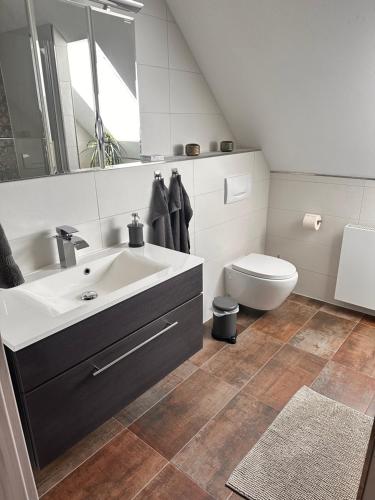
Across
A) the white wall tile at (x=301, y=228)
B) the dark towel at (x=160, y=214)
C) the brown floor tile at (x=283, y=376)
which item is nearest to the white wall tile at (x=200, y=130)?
the dark towel at (x=160, y=214)

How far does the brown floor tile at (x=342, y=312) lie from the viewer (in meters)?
2.73

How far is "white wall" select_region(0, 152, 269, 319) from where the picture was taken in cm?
146

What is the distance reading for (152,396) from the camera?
196 cm

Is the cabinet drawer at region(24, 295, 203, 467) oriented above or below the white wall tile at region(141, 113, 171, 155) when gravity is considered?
below

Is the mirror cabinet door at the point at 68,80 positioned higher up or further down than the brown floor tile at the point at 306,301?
higher up

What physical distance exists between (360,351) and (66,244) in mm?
1964

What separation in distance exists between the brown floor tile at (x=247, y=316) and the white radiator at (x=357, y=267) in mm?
659

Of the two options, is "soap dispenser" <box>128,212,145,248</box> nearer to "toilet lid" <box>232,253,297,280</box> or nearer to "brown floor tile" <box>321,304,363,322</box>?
"toilet lid" <box>232,253,297,280</box>

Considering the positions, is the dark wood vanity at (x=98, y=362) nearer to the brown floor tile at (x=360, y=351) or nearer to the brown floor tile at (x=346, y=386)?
the brown floor tile at (x=346, y=386)

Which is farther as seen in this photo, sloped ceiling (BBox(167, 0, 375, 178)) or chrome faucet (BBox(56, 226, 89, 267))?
sloped ceiling (BBox(167, 0, 375, 178))

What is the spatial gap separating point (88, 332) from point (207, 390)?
3.37 ft

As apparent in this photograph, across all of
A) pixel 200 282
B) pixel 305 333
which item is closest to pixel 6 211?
pixel 200 282

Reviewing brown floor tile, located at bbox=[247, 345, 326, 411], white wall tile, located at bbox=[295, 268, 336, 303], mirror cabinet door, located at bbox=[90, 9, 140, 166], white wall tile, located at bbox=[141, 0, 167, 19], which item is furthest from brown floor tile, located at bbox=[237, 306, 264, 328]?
white wall tile, located at bbox=[141, 0, 167, 19]

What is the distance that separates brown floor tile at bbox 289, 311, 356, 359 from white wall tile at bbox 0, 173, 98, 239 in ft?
5.38
